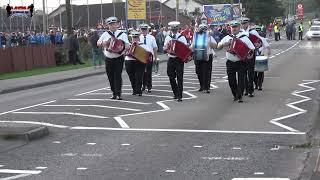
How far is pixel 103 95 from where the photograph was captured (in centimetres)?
1596

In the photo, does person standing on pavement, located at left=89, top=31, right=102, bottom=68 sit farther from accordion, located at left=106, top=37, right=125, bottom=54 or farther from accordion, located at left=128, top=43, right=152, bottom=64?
accordion, located at left=106, top=37, right=125, bottom=54

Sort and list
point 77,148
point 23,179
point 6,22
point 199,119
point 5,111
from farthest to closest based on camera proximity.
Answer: point 6,22, point 5,111, point 199,119, point 77,148, point 23,179

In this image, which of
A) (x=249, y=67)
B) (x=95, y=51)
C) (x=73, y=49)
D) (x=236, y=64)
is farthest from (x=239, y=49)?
(x=73, y=49)

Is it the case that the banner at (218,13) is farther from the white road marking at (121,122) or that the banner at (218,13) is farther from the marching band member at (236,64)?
the white road marking at (121,122)

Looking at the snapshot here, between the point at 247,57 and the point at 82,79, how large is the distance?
1007 cm

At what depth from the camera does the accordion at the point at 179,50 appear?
47.1ft

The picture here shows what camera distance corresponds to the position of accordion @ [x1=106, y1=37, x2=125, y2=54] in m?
14.5

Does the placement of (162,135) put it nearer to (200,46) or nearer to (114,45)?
(114,45)

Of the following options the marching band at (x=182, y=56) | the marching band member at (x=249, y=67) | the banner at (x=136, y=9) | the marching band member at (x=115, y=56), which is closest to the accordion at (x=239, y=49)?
the marching band at (x=182, y=56)

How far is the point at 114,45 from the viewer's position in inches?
571

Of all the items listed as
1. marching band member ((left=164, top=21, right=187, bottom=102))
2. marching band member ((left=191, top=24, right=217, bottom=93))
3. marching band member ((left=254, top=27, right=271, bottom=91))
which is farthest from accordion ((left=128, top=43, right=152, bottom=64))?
marching band member ((left=254, top=27, right=271, bottom=91))

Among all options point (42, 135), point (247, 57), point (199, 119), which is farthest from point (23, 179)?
point (247, 57)

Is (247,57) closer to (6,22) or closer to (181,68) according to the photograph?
(181,68)

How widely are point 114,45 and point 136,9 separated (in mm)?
24172
